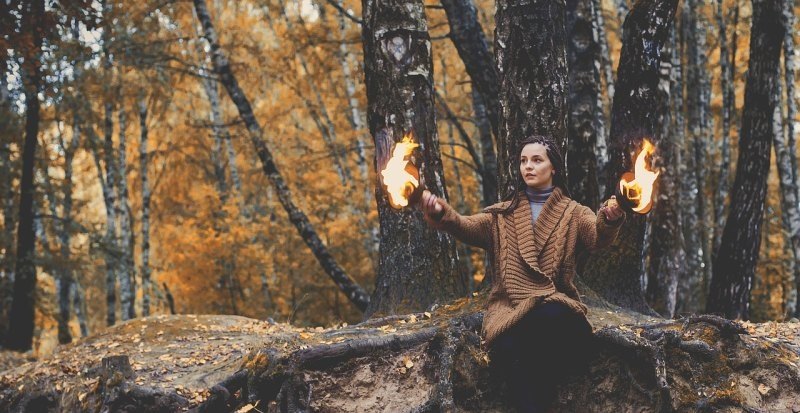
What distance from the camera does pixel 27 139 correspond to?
44.4 feet

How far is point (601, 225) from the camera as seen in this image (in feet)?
12.0

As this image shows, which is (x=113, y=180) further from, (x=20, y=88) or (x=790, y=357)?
(x=790, y=357)

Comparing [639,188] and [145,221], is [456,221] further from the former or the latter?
[145,221]

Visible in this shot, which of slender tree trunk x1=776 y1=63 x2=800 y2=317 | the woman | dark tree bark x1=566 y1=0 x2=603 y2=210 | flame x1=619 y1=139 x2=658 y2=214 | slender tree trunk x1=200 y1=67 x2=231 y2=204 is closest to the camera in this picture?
flame x1=619 y1=139 x2=658 y2=214

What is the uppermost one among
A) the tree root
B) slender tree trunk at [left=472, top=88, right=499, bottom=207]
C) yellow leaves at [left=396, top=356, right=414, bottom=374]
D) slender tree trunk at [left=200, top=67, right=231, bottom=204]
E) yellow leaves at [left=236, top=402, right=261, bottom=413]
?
slender tree trunk at [left=200, top=67, right=231, bottom=204]

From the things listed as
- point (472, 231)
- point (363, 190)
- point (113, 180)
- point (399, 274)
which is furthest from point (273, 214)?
point (472, 231)

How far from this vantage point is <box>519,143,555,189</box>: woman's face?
13.0 ft

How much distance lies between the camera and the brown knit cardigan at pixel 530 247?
3816 millimetres

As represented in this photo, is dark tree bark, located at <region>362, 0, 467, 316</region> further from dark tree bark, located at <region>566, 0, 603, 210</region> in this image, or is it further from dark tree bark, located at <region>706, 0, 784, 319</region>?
dark tree bark, located at <region>706, 0, 784, 319</region>

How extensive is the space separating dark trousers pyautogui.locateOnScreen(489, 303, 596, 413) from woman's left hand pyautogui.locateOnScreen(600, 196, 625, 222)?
53 cm

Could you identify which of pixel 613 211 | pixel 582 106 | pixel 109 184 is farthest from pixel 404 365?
pixel 109 184

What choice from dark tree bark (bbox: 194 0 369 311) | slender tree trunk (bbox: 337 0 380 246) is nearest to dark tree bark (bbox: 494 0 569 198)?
dark tree bark (bbox: 194 0 369 311)

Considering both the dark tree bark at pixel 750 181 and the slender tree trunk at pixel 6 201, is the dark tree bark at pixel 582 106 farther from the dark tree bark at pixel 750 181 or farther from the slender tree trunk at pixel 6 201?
the slender tree trunk at pixel 6 201

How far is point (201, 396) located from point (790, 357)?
12.9 feet
